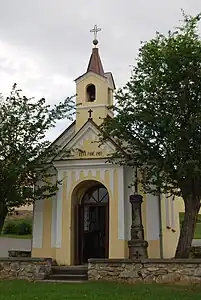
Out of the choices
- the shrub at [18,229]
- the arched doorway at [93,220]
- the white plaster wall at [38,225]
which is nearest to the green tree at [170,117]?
the arched doorway at [93,220]

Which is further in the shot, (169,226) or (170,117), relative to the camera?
(169,226)

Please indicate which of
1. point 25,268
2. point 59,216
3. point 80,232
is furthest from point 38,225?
point 25,268

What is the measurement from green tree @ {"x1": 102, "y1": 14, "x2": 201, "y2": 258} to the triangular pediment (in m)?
2.45

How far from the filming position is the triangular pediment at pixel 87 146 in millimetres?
18547

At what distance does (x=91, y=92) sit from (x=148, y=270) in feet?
32.0

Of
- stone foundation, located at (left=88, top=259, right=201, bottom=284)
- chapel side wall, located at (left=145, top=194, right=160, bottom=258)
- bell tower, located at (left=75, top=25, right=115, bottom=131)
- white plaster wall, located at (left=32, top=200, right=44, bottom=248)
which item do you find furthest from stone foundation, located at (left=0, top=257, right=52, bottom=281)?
bell tower, located at (left=75, top=25, right=115, bottom=131)

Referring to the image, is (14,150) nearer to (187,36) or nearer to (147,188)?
(147,188)

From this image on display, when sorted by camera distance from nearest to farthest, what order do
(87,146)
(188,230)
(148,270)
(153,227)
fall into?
1. (148,270)
2. (188,230)
3. (153,227)
4. (87,146)

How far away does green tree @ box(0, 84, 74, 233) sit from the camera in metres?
17.0

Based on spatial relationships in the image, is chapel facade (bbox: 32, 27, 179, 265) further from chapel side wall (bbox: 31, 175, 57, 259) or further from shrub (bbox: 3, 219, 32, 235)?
shrub (bbox: 3, 219, 32, 235)

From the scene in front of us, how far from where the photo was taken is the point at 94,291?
39.9 feet

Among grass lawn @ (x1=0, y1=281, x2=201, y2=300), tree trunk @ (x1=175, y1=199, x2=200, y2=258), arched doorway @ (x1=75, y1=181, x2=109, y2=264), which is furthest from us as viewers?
arched doorway @ (x1=75, y1=181, x2=109, y2=264)

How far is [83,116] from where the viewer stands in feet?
67.2

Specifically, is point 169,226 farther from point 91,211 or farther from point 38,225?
point 38,225
